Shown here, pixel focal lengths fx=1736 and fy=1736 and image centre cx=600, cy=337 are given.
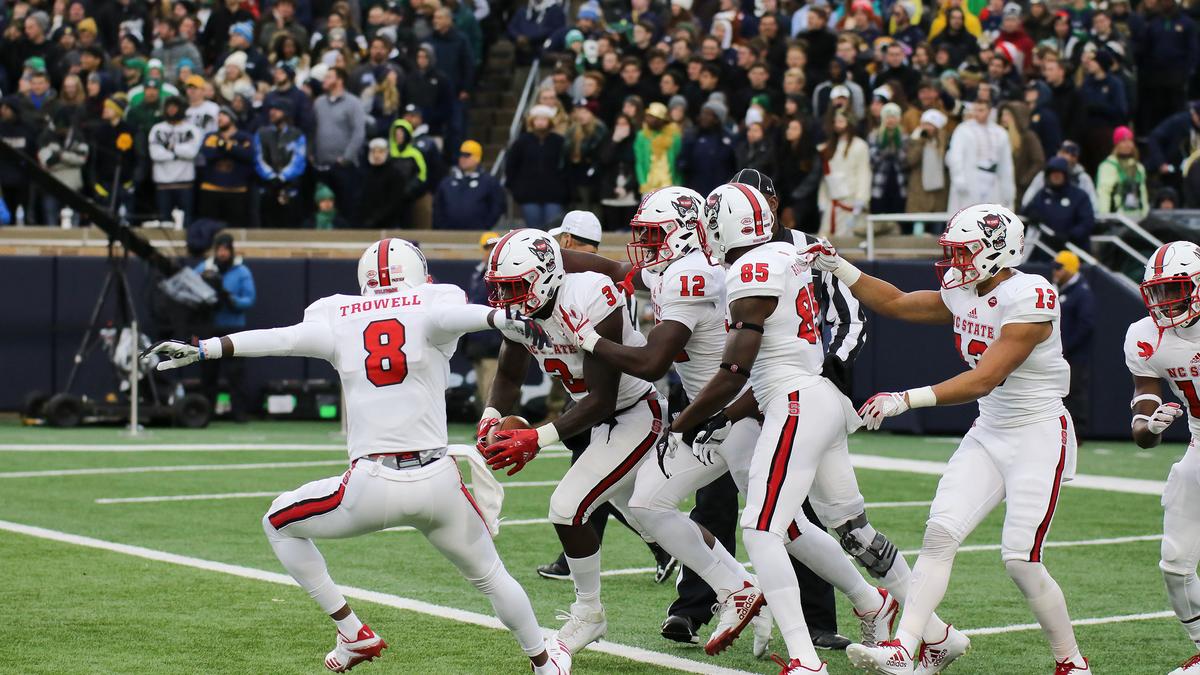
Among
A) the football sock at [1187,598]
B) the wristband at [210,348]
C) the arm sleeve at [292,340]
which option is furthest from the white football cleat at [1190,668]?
the wristband at [210,348]

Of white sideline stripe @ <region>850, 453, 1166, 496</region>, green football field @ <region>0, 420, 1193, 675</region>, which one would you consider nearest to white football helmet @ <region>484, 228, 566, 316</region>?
green football field @ <region>0, 420, 1193, 675</region>

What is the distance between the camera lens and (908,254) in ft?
55.7

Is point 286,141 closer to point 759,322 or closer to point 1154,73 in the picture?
point 1154,73

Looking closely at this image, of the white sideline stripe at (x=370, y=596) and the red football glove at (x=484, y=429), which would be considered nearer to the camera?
the red football glove at (x=484, y=429)

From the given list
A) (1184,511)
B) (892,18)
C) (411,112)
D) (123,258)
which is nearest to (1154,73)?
(892,18)

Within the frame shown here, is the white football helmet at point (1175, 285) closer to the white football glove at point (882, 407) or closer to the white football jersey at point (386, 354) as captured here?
the white football glove at point (882, 407)

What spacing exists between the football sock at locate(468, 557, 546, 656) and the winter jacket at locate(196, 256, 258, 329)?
11.0 metres

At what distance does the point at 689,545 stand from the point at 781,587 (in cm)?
79

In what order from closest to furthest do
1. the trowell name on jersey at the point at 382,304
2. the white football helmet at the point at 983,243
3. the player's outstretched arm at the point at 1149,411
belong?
1. the trowell name on jersey at the point at 382,304
2. the white football helmet at the point at 983,243
3. the player's outstretched arm at the point at 1149,411

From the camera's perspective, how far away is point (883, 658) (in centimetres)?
635

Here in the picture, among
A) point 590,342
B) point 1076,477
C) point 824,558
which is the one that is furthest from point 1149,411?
point 1076,477

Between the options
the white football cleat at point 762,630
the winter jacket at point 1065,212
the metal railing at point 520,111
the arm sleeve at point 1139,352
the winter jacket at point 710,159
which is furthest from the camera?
the metal railing at point 520,111

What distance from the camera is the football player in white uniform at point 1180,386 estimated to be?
6.96m

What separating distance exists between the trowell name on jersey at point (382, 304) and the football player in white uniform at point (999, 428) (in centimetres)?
175
